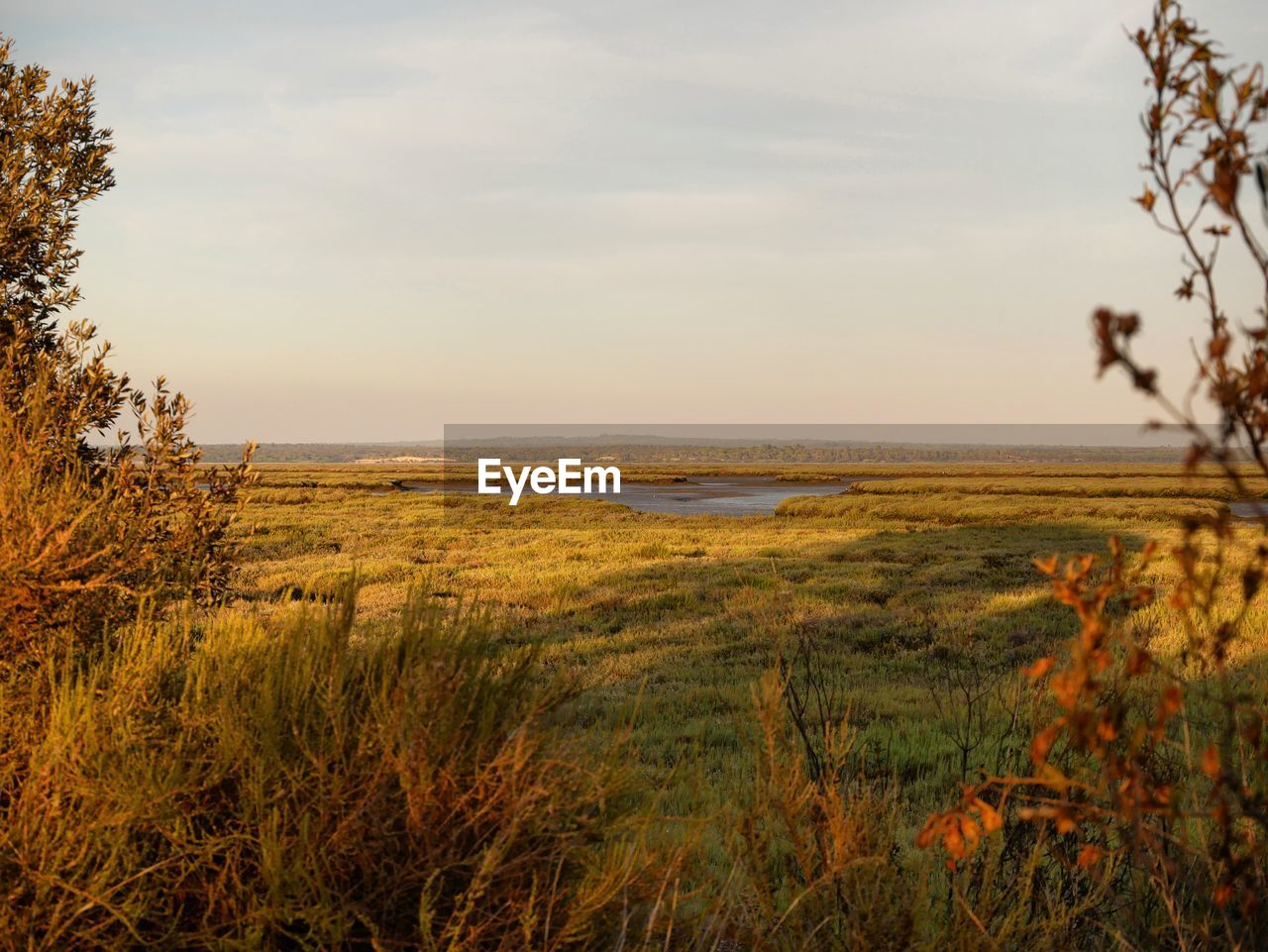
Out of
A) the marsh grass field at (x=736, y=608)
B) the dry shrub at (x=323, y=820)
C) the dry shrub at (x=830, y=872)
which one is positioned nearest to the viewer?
the dry shrub at (x=323, y=820)

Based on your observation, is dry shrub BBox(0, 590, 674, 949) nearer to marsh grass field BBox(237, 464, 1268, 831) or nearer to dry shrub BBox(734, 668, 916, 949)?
marsh grass field BBox(237, 464, 1268, 831)

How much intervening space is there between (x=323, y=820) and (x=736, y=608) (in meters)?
14.4

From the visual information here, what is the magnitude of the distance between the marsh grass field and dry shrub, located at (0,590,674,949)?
361mm

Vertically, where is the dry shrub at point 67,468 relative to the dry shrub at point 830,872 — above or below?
above

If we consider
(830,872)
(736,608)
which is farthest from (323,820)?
(736,608)

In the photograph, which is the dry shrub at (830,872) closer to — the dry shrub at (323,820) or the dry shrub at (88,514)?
the dry shrub at (323,820)

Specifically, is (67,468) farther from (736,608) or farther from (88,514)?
(736,608)

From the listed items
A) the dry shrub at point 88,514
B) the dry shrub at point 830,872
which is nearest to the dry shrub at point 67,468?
the dry shrub at point 88,514

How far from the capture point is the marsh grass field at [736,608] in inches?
341

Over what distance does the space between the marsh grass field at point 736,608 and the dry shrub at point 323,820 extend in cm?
36

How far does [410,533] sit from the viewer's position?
35.8m

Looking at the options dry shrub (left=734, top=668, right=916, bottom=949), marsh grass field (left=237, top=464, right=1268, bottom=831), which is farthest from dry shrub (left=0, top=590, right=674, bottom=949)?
dry shrub (left=734, top=668, right=916, bottom=949)

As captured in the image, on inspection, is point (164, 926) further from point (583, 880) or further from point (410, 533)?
point (410, 533)

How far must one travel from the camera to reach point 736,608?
17.2 meters
